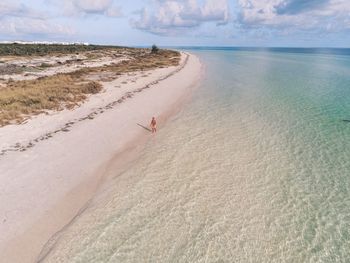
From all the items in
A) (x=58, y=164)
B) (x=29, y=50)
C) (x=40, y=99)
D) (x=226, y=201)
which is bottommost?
(x=29, y=50)

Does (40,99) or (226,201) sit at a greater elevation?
(40,99)

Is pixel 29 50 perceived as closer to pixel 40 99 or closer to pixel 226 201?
pixel 40 99

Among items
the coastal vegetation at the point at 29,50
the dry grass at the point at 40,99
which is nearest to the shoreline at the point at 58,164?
the dry grass at the point at 40,99

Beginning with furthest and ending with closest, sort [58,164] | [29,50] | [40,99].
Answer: [29,50] < [40,99] < [58,164]

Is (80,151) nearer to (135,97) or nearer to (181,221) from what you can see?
(181,221)

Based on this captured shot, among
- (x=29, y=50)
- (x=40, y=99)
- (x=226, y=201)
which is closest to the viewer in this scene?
(x=226, y=201)

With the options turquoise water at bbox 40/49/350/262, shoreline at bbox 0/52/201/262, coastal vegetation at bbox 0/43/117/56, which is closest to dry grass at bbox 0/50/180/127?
shoreline at bbox 0/52/201/262

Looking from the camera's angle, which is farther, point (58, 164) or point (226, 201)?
point (58, 164)

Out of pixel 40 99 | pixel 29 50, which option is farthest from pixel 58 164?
pixel 29 50
